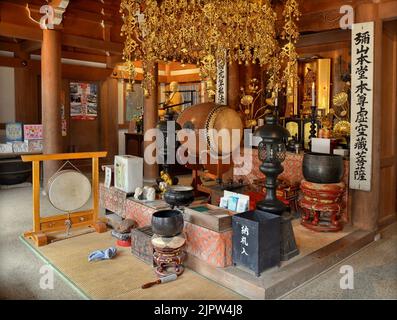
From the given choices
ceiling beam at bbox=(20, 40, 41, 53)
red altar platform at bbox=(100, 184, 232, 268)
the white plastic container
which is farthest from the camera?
ceiling beam at bbox=(20, 40, 41, 53)

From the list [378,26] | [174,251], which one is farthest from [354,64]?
[174,251]

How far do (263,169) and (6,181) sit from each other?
15.6ft

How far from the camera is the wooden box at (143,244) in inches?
113

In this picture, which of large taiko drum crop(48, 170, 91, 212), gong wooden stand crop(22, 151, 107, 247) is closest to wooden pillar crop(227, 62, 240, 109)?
gong wooden stand crop(22, 151, 107, 247)

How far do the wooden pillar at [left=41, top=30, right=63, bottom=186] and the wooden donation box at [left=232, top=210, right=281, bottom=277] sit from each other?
12.0 feet

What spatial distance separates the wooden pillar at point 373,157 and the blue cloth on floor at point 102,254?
96.7 inches

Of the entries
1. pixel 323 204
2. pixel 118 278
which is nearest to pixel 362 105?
pixel 323 204

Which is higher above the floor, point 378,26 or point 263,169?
point 378,26

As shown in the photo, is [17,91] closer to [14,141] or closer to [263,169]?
[14,141]

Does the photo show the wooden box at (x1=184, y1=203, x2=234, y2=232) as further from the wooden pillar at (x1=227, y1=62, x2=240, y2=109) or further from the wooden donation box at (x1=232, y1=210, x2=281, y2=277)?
the wooden pillar at (x1=227, y1=62, x2=240, y2=109)

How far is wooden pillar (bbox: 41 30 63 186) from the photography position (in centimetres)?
518

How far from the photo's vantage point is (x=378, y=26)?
3451mm

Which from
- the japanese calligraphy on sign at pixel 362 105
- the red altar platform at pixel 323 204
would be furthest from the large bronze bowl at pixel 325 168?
the japanese calligraphy on sign at pixel 362 105

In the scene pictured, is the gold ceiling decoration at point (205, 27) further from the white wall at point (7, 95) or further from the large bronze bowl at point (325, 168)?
the white wall at point (7, 95)
